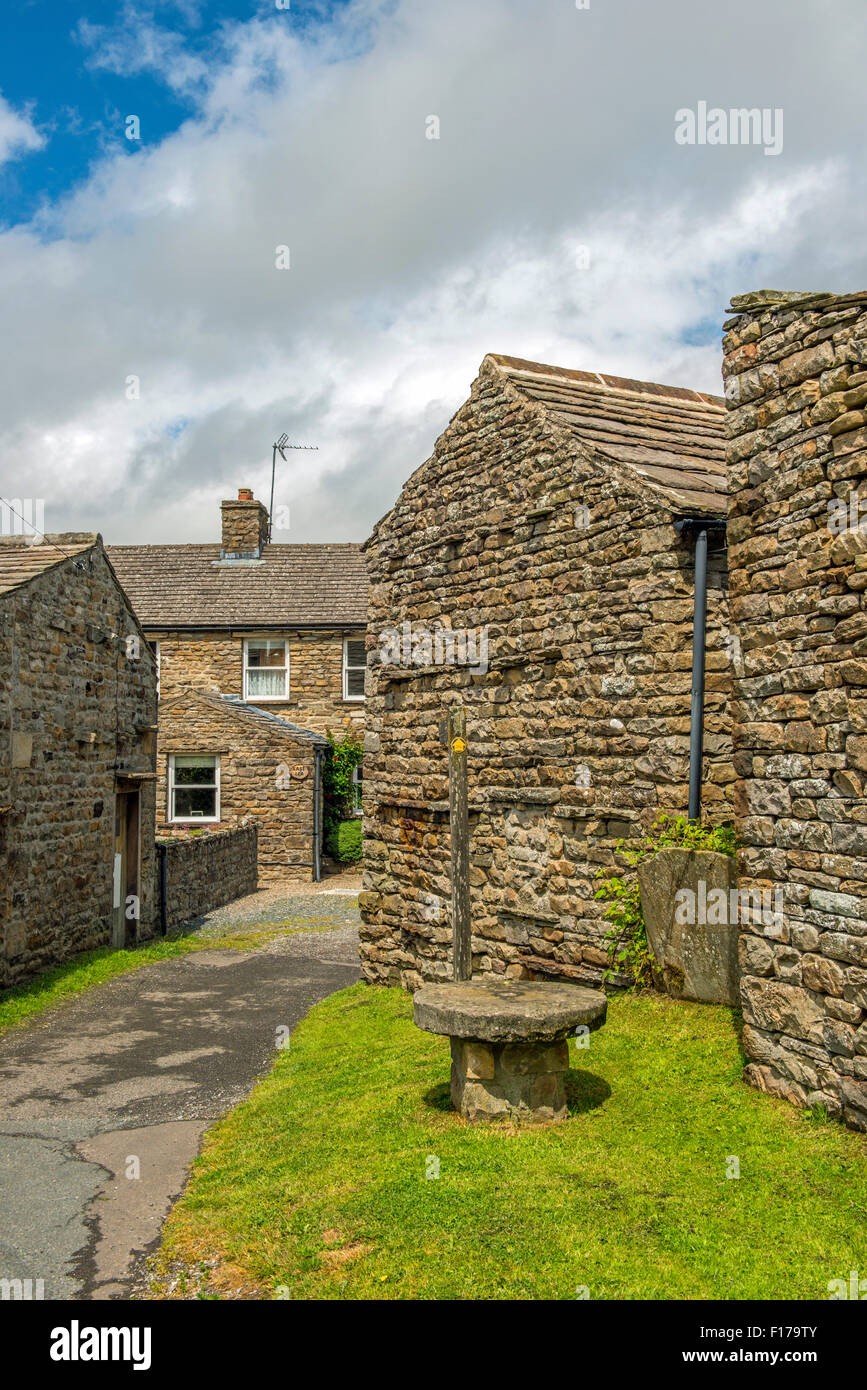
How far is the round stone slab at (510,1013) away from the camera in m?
5.77

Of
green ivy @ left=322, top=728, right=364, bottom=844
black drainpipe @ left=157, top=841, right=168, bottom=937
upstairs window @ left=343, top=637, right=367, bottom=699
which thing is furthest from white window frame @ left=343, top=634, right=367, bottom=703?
black drainpipe @ left=157, top=841, right=168, bottom=937

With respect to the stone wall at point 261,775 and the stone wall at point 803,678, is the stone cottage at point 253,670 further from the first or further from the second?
the stone wall at point 803,678

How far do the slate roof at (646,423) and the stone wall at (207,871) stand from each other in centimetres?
1109

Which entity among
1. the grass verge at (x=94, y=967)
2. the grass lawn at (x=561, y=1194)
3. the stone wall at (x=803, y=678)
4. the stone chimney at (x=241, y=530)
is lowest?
the grass verge at (x=94, y=967)

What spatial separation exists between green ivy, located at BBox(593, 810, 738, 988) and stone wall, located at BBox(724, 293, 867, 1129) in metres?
1.21

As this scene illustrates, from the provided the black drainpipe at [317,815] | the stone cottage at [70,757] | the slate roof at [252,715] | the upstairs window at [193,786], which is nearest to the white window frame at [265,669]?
the slate roof at [252,715]

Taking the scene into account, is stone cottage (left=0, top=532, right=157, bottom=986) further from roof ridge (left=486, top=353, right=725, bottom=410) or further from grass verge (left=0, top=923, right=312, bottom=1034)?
roof ridge (left=486, top=353, right=725, bottom=410)

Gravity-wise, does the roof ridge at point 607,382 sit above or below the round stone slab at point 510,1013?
above

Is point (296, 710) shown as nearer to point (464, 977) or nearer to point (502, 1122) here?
point (464, 977)

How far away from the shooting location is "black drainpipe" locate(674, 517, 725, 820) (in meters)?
7.54

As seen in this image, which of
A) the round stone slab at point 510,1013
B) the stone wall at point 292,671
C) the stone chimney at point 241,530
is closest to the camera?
the round stone slab at point 510,1013

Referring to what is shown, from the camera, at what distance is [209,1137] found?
23.9 feet

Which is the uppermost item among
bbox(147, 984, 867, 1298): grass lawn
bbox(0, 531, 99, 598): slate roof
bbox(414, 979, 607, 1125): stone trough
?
bbox(0, 531, 99, 598): slate roof

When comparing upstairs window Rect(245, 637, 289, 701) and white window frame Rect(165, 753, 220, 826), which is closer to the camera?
white window frame Rect(165, 753, 220, 826)
